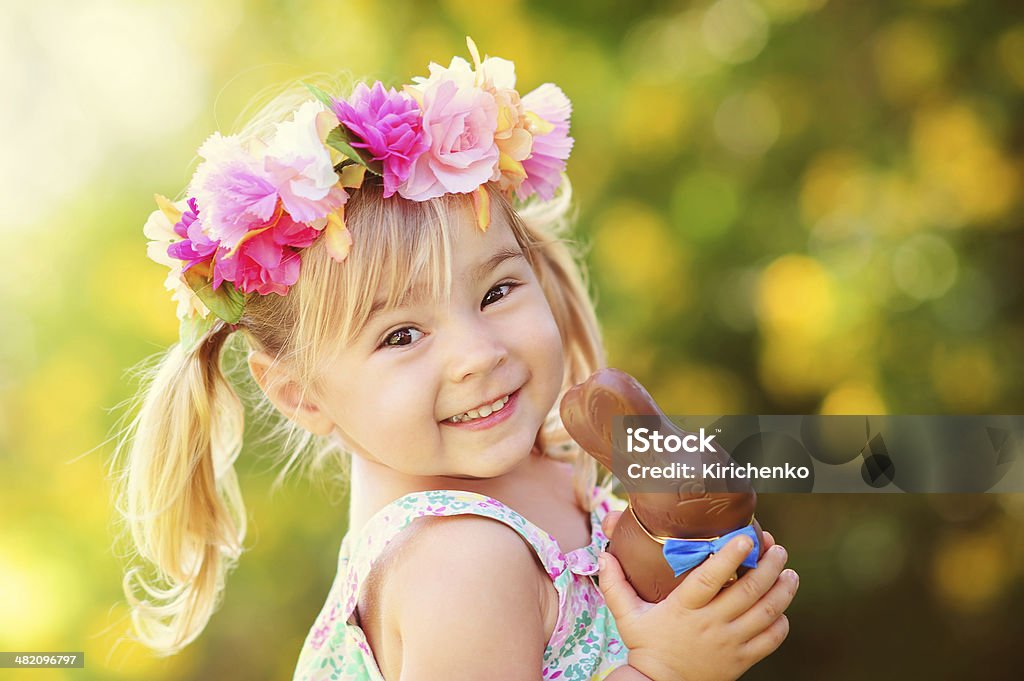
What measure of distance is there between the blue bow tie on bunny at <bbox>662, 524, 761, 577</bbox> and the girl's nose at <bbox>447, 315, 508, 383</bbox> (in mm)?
280

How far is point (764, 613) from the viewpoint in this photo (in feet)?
3.76

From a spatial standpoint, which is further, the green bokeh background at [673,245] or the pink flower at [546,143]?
the green bokeh background at [673,245]

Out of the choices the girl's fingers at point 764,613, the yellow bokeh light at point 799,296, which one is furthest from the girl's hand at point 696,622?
the yellow bokeh light at point 799,296

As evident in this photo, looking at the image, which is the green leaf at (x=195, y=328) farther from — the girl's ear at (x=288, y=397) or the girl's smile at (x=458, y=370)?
the girl's smile at (x=458, y=370)

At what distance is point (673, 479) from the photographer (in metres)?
1.05

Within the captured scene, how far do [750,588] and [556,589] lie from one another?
8.9 inches

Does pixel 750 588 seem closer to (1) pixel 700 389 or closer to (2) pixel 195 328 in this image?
(2) pixel 195 328

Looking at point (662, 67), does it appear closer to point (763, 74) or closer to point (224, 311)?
point (763, 74)

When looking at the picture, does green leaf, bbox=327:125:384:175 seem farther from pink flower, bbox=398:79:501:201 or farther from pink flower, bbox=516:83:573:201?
pink flower, bbox=516:83:573:201

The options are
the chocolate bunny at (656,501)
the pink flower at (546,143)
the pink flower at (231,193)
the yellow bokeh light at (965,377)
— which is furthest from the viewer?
the yellow bokeh light at (965,377)

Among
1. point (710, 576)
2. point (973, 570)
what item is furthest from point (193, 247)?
point (973, 570)

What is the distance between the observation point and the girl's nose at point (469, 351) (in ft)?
3.86

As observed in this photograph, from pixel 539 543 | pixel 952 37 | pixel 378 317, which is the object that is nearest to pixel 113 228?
pixel 378 317

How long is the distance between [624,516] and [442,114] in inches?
19.9
